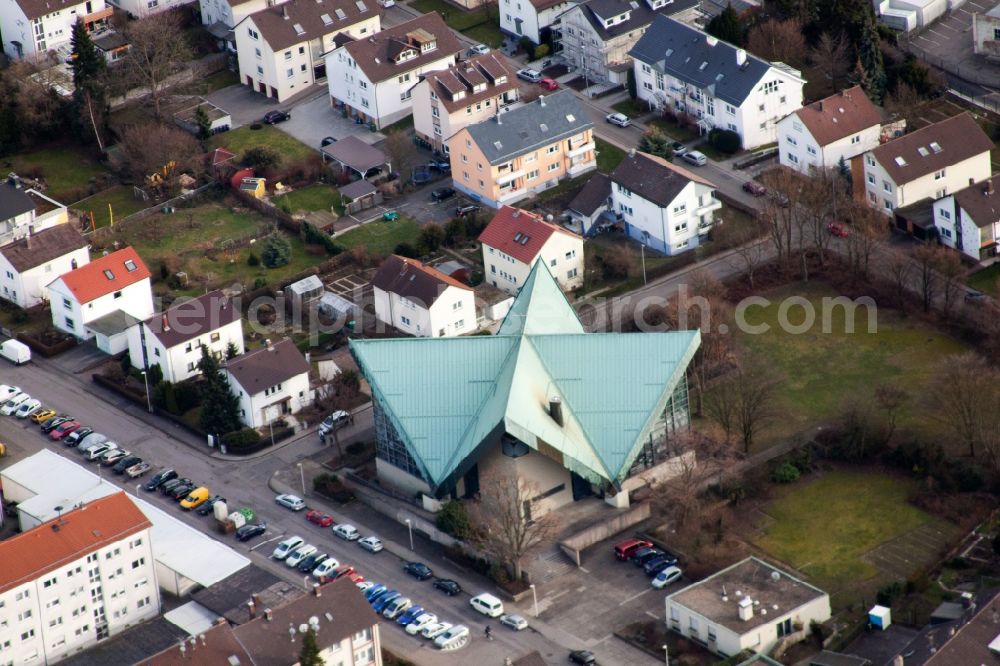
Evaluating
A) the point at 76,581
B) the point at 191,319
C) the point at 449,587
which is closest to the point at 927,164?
the point at 191,319

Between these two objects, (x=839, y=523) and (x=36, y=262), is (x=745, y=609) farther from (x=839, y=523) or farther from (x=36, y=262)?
(x=36, y=262)

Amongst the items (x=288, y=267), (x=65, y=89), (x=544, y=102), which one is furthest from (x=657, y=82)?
(x=65, y=89)

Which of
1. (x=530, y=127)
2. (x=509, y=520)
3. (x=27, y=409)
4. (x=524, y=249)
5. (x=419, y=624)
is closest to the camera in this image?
(x=419, y=624)

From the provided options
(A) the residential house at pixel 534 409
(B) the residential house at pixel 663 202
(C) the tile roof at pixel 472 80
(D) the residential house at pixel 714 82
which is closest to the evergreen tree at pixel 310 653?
(A) the residential house at pixel 534 409

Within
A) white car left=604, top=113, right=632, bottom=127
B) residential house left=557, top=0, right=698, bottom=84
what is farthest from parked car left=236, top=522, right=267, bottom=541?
residential house left=557, top=0, right=698, bottom=84

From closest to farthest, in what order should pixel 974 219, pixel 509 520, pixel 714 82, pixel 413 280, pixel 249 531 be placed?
pixel 509 520 < pixel 249 531 < pixel 413 280 < pixel 974 219 < pixel 714 82

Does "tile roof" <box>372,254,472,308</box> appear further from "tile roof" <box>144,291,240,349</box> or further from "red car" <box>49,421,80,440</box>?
"red car" <box>49,421,80,440</box>

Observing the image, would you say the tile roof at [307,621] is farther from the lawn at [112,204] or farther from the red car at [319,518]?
the lawn at [112,204]
